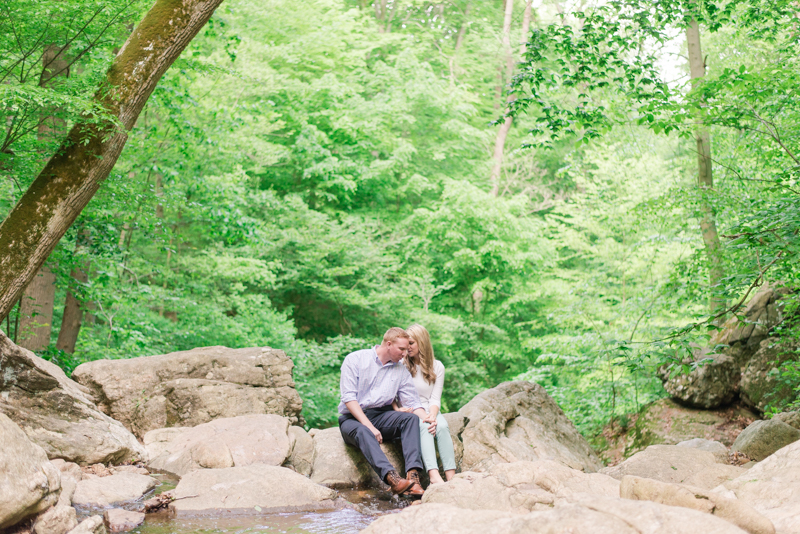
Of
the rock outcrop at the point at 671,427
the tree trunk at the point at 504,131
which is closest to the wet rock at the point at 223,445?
the rock outcrop at the point at 671,427

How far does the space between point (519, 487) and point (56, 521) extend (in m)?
2.33

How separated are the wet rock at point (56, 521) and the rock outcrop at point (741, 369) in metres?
7.73

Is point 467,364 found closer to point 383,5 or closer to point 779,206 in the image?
point 779,206

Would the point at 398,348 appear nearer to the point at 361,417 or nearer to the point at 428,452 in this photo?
the point at 361,417

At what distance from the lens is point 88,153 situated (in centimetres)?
412

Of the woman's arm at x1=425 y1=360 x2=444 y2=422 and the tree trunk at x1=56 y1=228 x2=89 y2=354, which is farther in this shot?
the tree trunk at x1=56 y1=228 x2=89 y2=354

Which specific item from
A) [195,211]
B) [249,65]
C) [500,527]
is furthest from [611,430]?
[249,65]

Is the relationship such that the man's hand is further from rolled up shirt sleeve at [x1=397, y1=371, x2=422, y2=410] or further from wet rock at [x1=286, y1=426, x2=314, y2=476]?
wet rock at [x1=286, y1=426, x2=314, y2=476]

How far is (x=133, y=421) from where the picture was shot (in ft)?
18.7

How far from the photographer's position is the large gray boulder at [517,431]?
5.20 m

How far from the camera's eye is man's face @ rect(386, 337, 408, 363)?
482 cm

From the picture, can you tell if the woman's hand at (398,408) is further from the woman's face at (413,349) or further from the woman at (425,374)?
the woman's face at (413,349)

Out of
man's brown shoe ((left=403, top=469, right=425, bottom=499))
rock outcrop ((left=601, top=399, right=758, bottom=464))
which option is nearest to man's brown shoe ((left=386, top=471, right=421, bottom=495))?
man's brown shoe ((left=403, top=469, right=425, bottom=499))

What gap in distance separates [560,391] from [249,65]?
30.1 feet
